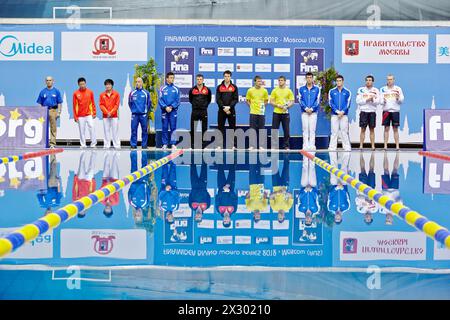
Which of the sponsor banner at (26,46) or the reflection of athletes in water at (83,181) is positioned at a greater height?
the sponsor banner at (26,46)

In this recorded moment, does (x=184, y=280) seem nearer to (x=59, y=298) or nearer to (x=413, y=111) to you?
(x=59, y=298)

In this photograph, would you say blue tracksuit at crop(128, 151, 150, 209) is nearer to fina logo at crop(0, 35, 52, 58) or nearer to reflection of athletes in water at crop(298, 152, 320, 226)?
reflection of athletes in water at crop(298, 152, 320, 226)

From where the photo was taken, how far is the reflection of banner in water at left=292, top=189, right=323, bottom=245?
592 cm

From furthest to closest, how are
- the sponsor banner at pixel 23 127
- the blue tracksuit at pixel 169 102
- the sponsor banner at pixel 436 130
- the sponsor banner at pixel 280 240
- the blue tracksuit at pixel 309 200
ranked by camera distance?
the blue tracksuit at pixel 169 102 < the sponsor banner at pixel 436 130 < the sponsor banner at pixel 23 127 < the blue tracksuit at pixel 309 200 < the sponsor banner at pixel 280 240

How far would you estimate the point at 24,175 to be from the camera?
11680 millimetres

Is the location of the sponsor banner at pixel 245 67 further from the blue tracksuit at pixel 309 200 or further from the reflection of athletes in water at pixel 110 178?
the blue tracksuit at pixel 309 200

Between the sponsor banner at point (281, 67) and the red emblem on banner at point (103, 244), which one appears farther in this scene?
the sponsor banner at point (281, 67)

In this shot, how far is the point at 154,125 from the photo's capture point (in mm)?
22031

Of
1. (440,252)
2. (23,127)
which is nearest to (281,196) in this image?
(440,252)

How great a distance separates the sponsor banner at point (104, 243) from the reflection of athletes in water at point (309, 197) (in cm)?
153

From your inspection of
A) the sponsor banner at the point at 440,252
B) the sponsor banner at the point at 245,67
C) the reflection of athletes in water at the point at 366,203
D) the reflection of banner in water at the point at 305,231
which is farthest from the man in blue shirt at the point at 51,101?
the sponsor banner at the point at 440,252

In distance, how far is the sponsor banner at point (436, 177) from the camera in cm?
991

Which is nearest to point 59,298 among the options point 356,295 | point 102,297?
point 102,297

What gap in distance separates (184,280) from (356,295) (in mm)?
969
